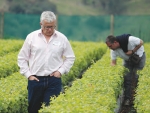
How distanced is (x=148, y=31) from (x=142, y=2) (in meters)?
44.9

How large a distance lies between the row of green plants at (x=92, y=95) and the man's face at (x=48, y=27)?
3.61ft

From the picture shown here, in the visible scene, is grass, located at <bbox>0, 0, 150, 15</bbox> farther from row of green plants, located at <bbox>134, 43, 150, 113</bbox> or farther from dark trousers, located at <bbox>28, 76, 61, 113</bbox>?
dark trousers, located at <bbox>28, 76, 61, 113</bbox>

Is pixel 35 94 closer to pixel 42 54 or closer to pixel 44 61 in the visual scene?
pixel 44 61

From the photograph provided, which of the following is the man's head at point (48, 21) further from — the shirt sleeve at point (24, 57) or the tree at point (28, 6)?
the tree at point (28, 6)

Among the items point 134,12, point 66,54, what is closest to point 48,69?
point 66,54

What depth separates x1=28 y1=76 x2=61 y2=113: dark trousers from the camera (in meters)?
7.63

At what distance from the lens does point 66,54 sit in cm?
776

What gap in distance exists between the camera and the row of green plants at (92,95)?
682 cm

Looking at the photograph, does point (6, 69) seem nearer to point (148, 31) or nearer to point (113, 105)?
point (113, 105)

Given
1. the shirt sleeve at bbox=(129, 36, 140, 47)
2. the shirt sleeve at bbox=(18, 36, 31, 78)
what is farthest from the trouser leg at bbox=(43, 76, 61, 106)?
the shirt sleeve at bbox=(129, 36, 140, 47)

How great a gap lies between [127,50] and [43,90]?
14.2 ft

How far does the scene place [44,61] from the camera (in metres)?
7.52

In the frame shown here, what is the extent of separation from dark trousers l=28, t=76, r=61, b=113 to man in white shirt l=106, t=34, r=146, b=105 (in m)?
3.45

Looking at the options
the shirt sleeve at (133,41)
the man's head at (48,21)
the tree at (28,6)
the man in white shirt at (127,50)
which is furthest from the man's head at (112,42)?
the tree at (28,6)
